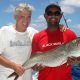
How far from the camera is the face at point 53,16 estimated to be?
6.04 metres

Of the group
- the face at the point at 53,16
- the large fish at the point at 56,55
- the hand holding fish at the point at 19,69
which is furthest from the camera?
the face at the point at 53,16

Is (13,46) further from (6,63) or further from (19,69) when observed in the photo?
(19,69)

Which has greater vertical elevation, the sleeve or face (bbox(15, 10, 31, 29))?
face (bbox(15, 10, 31, 29))

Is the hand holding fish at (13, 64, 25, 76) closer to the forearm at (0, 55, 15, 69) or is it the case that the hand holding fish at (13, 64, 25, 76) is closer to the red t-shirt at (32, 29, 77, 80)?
the forearm at (0, 55, 15, 69)

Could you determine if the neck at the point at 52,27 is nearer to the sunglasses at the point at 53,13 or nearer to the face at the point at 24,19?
the sunglasses at the point at 53,13

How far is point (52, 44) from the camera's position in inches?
234

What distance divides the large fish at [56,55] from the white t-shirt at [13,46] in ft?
0.58

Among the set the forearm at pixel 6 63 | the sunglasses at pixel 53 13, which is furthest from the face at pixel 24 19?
the forearm at pixel 6 63

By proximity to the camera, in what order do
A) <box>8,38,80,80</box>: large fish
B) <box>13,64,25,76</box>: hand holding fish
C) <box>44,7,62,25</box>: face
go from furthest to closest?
1. <box>44,7,62,25</box>: face
2. <box>13,64,25,76</box>: hand holding fish
3. <box>8,38,80,80</box>: large fish

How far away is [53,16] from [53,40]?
1.69 feet

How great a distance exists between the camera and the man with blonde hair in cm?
600

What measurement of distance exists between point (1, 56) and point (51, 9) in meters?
1.51

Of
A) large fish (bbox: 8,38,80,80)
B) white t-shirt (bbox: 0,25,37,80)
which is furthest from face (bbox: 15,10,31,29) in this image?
large fish (bbox: 8,38,80,80)

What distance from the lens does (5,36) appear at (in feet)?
19.8
